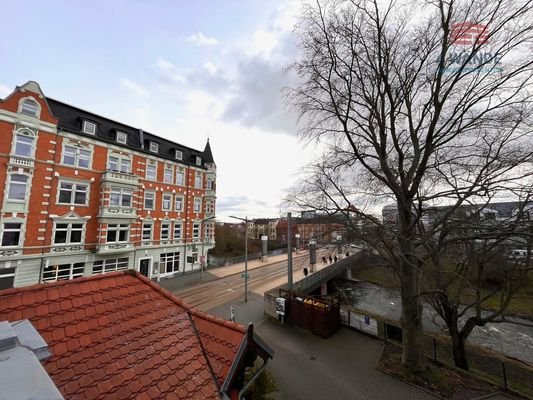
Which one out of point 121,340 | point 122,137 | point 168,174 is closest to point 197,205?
point 168,174

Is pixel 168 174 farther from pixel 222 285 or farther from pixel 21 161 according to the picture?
pixel 222 285

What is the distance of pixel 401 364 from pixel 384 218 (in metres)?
5.61

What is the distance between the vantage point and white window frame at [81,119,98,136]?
59.1 ft

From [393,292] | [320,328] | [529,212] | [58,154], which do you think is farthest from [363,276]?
[58,154]

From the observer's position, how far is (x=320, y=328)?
11672mm

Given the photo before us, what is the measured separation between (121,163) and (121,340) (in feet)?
67.8

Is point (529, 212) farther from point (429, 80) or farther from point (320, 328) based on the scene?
point (320, 328)

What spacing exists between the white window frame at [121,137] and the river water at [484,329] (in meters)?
25.3

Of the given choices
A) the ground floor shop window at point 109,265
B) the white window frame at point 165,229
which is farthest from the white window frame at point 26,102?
the white window frame at point 165,229

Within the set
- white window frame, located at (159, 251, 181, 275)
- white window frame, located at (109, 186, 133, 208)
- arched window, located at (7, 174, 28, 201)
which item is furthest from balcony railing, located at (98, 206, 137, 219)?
white window frame, located at (159, 251, 181, 275)

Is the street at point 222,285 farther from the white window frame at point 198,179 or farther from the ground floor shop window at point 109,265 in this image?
the white window frame at point 198,179

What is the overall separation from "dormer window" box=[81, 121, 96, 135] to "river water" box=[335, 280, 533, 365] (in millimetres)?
25735

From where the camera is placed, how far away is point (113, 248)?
1848 centimetres

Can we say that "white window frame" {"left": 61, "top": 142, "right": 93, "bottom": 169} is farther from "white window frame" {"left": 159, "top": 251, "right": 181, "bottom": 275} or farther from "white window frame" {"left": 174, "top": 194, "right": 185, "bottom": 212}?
"white window frame" {"left": 159, "top": 251, "right": 181, "bottom": 275}
